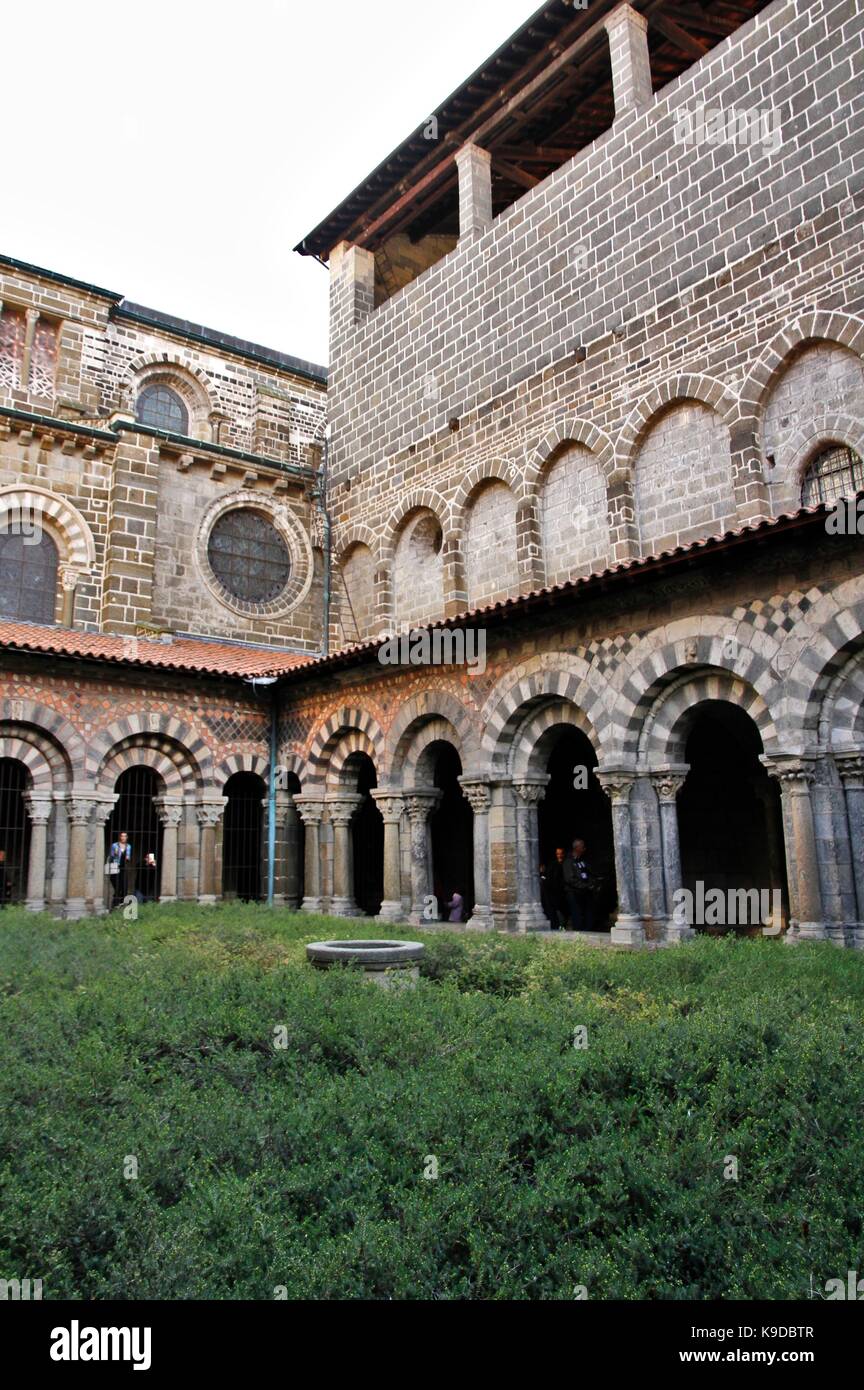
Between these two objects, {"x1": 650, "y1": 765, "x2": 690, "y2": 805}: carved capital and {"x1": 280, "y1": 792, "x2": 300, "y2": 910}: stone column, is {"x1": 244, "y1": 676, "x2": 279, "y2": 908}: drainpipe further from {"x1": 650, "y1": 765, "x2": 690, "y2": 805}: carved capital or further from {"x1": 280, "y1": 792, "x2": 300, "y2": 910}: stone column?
{"x1": 650, "y1": 765, "x2": 690, "y2": 805}: carved capital

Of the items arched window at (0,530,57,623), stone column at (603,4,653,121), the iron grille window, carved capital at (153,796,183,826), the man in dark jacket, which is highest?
stone column at (603,4,653,121)

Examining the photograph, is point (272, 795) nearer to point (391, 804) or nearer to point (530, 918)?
point (391, 804)

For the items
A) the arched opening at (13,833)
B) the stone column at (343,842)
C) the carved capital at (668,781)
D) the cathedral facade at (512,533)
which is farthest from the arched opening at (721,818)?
the arched opening at (13,833)

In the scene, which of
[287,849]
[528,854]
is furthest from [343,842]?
[528,854]

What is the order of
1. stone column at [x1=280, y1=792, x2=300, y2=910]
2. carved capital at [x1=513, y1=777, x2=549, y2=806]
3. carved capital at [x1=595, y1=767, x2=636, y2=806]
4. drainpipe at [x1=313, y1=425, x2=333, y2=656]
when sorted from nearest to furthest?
carved capital at [x1=595, y1=767, x2=636, y2=806] → carved capital at [x1=513, y1=777, x2=549, y2=806] → stone column at [x1=280, y1=792, x2=300, y2=910] → drainpipe at [x1=313, y1=425, x2=333, y2=656]

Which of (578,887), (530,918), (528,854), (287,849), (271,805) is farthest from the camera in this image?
(287,849)

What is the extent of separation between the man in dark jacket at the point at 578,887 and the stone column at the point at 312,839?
538 centimetres

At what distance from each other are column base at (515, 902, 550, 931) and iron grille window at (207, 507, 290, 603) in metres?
11.3

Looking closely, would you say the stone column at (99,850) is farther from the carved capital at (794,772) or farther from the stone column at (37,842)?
the carved capital at (794,772)

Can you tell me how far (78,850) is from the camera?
15547mm

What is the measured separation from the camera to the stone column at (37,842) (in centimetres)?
1516

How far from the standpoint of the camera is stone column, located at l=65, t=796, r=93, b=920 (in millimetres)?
15414

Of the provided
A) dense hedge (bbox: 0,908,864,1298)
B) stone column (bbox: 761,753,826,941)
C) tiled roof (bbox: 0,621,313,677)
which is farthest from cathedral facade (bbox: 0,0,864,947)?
dense hedge (bbox: 0,908,864,1298)

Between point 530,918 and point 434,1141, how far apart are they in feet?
30.0
